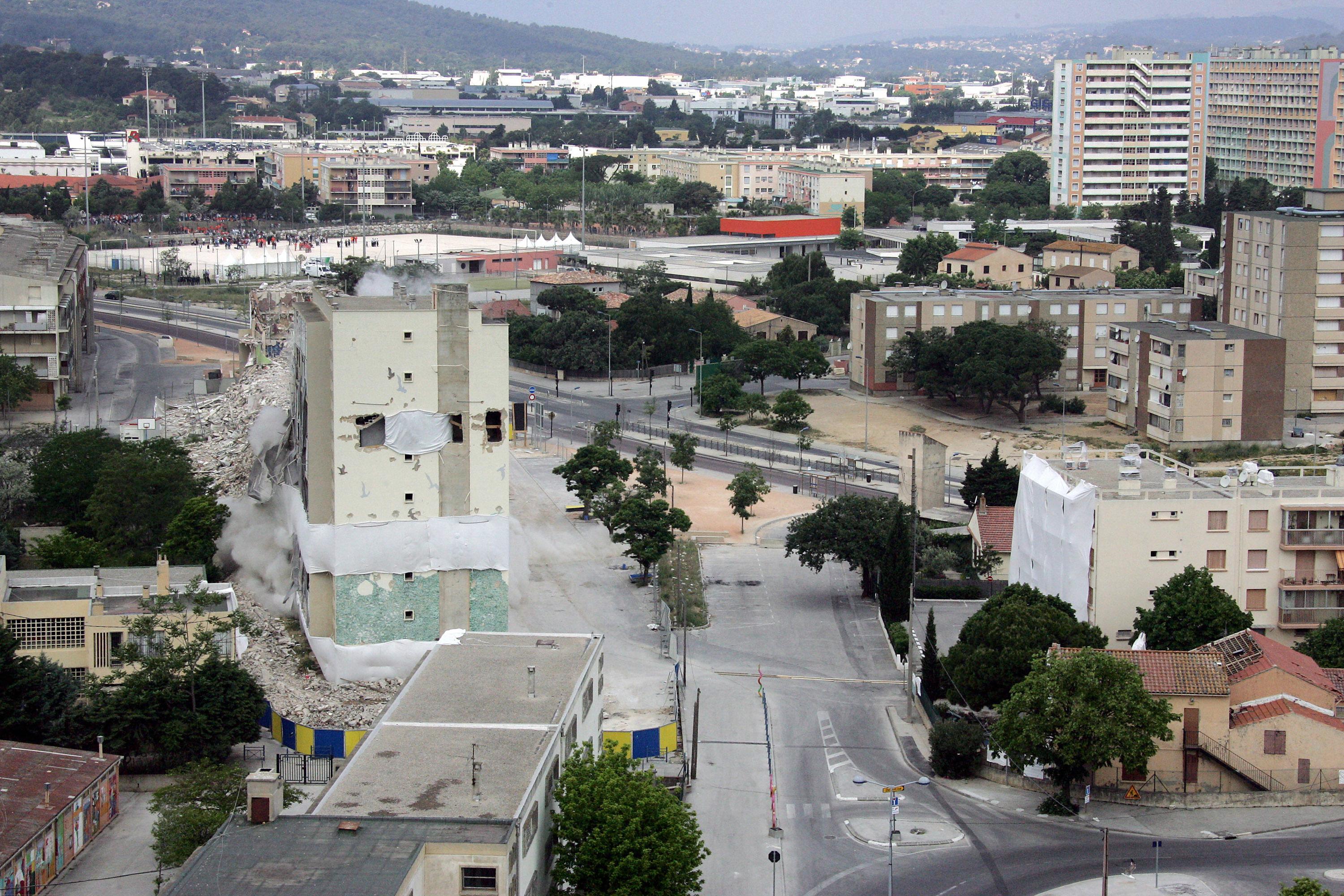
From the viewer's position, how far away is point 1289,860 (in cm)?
2600

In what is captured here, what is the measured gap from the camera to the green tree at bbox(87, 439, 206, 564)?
40219 mm

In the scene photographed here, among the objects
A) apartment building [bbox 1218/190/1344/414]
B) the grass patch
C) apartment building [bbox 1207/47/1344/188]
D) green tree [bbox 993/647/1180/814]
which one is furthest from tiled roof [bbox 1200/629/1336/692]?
apartment building [bbox 1207/47/1344/188]

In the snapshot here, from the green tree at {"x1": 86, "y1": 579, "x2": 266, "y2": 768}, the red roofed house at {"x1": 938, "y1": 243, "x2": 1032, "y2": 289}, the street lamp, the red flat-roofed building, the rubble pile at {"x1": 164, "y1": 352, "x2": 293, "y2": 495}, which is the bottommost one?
the street lamp

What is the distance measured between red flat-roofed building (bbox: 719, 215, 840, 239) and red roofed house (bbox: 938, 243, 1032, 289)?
2862 centimetres

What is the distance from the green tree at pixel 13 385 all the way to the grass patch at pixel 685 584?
76.3 ft

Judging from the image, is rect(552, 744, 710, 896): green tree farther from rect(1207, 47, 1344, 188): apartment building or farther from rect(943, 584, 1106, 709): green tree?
rect(1207, 47, 1344, 188): apartment building

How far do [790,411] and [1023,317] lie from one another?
12.3m

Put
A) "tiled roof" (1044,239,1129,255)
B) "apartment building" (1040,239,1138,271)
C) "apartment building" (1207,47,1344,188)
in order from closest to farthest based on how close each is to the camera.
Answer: "apartment building" (1040,239,1138,271)
"tiled roof" (1044,239,1129,255)
"apartment building" (1207,47,1344,188)

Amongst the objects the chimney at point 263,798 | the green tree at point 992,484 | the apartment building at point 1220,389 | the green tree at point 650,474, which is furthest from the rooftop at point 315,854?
the apartment building at point 1220,389

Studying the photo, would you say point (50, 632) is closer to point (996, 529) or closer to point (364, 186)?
point (996, 529)

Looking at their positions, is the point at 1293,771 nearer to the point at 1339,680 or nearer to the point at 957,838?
the point at 1339,680

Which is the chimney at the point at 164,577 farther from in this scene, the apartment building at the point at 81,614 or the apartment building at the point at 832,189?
the apartment building at the point at 832,189

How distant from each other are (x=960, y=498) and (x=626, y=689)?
20.9m

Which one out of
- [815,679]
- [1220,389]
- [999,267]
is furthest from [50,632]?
[999,267]
